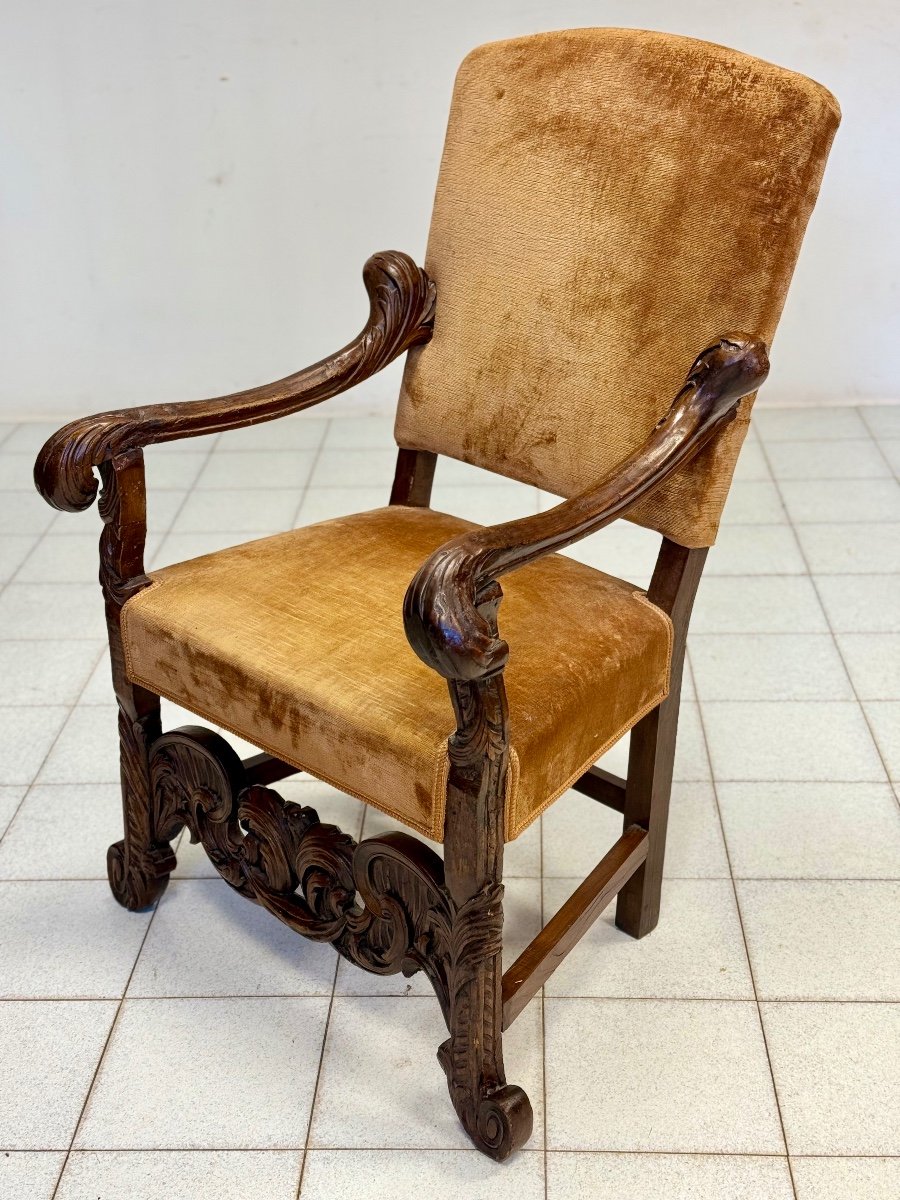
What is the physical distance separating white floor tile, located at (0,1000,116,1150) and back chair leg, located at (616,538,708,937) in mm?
725

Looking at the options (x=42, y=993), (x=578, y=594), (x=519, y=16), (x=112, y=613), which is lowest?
(x=42, y=993)

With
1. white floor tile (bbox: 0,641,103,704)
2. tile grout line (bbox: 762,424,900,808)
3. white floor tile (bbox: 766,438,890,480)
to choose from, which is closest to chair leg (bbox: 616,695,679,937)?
tile grout line (bbox: 762,424,900,808)

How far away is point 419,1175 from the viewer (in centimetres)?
140

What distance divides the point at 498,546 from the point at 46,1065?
0.93 meters

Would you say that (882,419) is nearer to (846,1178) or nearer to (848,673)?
(848,673)

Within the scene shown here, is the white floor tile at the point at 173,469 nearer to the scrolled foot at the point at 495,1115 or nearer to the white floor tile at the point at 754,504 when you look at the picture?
the white floor tile at the point at 754,504

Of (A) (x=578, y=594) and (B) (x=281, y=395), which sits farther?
(B) (x=281, y=395)

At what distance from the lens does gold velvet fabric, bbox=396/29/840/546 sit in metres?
1.37

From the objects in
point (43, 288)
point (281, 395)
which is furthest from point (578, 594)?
point (43, 288)

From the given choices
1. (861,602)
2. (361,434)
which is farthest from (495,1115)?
(361,434)

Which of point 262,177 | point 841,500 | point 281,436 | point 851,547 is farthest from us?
point 281,436

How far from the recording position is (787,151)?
1.35 metres

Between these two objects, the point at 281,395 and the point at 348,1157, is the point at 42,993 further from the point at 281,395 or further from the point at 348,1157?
the point at 281,395

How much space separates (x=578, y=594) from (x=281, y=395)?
467 mm
